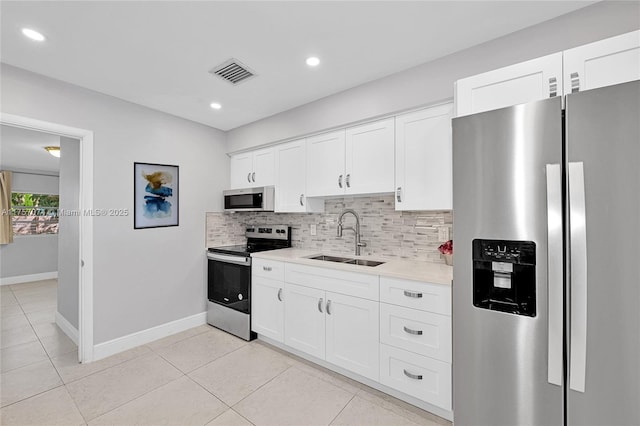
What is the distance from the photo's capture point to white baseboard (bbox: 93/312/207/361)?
2.64 metres

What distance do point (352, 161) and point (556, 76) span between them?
1491 millimetres

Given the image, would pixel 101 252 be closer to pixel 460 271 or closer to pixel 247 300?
pixel 247 300

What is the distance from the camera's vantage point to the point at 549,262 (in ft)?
3.88

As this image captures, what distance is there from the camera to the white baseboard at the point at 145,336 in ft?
8.68

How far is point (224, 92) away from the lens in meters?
2.61

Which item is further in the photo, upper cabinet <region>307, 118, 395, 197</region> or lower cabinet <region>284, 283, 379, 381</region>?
upper cabinet <region>307, 118, 395, 197</region>

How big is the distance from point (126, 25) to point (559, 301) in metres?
2.73

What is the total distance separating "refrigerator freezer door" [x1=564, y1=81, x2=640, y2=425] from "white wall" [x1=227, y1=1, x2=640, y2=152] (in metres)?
0.75

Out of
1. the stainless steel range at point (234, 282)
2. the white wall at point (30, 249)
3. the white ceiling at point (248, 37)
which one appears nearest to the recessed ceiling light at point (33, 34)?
the white ceiling at point (248, 37)

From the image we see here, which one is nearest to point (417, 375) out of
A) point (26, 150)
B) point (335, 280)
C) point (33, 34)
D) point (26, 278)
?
point (335, 280)

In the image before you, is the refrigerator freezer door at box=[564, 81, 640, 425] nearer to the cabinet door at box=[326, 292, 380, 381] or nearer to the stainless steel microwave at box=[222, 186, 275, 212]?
the cabinet door at box=[326, 292, 380, 381]

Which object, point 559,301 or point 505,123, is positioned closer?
point 559,301

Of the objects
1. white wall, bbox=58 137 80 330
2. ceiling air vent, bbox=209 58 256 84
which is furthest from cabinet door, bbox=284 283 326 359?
white wall, bbox=58 137 80 330

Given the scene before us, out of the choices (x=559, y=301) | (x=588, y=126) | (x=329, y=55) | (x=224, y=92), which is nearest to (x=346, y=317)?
(x=559, y=301)
